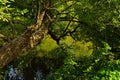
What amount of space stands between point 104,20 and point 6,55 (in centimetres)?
534

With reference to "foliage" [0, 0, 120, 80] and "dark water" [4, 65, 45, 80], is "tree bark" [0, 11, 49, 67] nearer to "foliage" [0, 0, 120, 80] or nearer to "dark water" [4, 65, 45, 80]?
"foliage" [0, 0, 120, 80]

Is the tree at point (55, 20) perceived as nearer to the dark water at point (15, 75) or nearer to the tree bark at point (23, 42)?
the tree bark at point (23, 42)

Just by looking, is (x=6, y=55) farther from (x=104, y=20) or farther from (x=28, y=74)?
(x=28, y=74)

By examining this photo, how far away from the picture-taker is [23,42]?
14961 mm

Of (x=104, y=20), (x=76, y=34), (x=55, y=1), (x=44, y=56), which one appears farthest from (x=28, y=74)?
(x=104, y=20)

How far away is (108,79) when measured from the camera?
13.2 metres

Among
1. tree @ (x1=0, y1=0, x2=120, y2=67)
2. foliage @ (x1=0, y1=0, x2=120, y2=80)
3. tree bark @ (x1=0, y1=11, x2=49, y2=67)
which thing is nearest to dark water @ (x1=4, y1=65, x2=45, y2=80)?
foliage @ (x1=0, y1=0, x2=120, y2=80)

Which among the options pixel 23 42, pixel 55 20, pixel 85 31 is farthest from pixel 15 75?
pixel 23 42

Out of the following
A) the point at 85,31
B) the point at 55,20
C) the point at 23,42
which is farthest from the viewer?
→ the point at 85,31

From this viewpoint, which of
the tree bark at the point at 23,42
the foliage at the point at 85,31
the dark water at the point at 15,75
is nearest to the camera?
the foliage at the point at 85,31

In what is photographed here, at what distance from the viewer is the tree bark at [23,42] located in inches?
571

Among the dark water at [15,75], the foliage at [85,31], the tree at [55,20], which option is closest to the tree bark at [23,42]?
the tree at [55,20]

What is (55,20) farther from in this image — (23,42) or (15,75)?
(15,75)

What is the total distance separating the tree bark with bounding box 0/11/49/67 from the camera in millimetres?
14516
